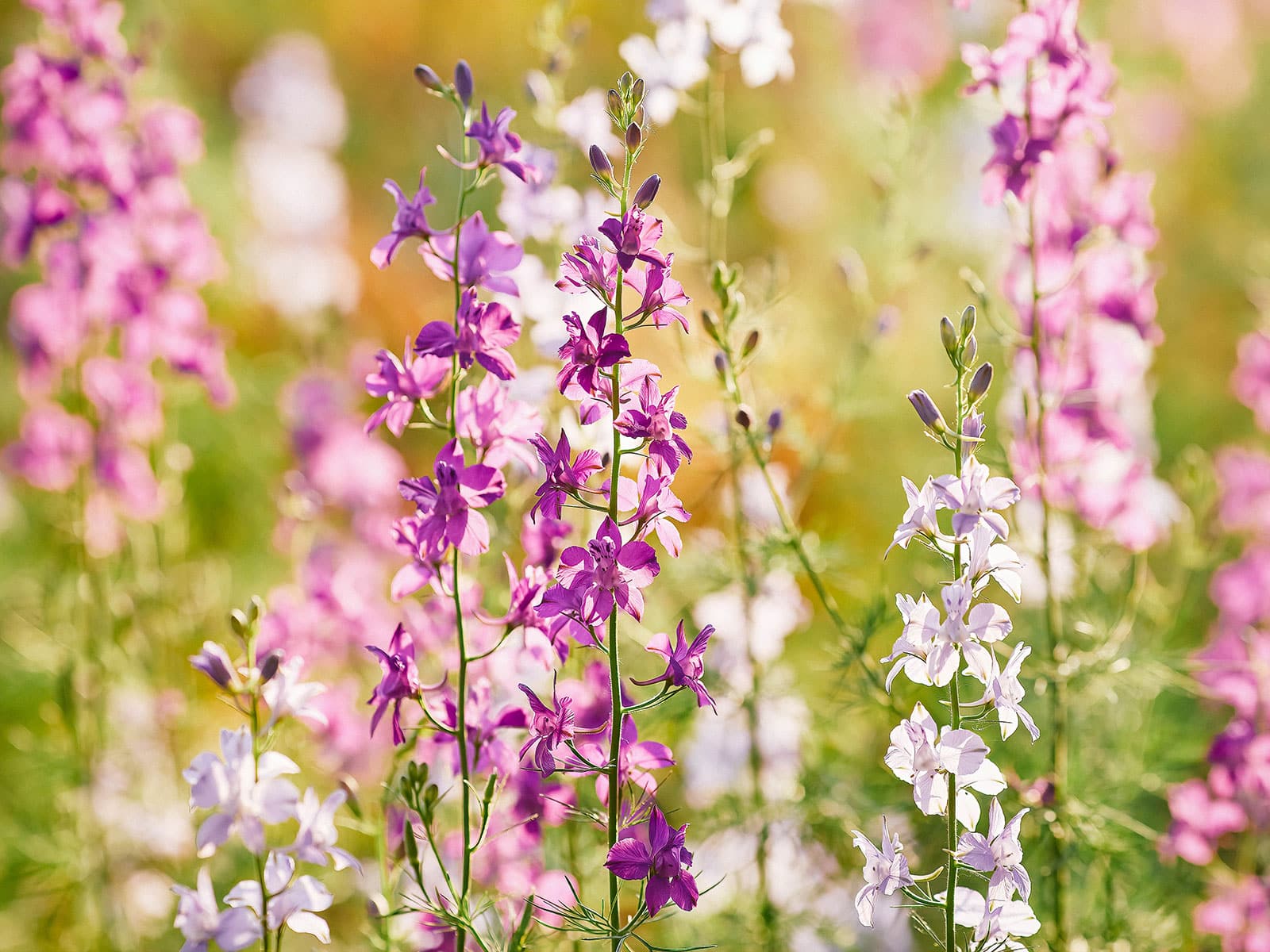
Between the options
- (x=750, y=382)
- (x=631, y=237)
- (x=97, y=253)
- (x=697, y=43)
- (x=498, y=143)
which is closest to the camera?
(x=631, y=237)

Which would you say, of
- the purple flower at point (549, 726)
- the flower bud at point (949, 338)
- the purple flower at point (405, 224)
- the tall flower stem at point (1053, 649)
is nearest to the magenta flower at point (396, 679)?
the purple flower at point (549, 726)

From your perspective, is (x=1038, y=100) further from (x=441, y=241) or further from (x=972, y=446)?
(x=441, y=241)

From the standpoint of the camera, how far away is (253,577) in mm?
3154

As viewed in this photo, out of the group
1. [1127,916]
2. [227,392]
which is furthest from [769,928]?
[227,392]

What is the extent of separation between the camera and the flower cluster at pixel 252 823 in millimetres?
1015

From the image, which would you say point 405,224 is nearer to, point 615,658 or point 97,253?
point 615,658

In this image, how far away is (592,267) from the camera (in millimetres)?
944

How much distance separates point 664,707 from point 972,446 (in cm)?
82

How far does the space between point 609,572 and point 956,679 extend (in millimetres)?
304

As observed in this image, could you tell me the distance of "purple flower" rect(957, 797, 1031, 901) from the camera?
36.0 inches

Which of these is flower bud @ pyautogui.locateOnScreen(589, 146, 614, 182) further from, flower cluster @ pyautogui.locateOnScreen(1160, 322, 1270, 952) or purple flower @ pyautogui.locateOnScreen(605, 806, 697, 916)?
flower cluster @ pyautogui.locateOnScreen(1160, 322, 1270, 952)

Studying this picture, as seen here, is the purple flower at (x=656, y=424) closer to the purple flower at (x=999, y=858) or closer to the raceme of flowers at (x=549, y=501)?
the raceme of flowers at (x=549, y=501)

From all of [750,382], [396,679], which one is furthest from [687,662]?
[750,382]

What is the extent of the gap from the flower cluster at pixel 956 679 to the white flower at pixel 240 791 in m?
0.53
